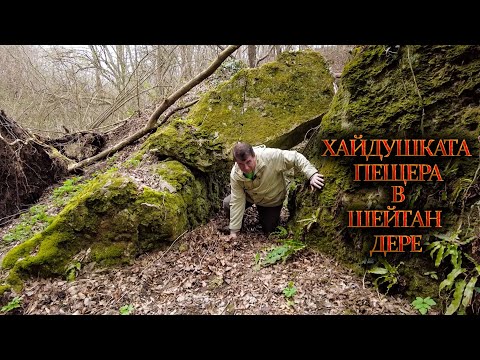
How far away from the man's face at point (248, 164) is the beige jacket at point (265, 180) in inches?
6.6

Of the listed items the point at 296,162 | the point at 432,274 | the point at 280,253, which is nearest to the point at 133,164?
the point at 296,162

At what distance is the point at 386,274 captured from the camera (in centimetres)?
370

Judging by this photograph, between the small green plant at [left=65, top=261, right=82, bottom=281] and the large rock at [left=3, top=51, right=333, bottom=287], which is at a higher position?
the large rock at [left=3, top=51, right=333, bottom=287]

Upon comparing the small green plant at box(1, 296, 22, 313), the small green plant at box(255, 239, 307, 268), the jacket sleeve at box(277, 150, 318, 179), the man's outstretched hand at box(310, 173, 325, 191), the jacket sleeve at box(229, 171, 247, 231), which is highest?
the jacket sleeve at box(277, 150, 318, 179)

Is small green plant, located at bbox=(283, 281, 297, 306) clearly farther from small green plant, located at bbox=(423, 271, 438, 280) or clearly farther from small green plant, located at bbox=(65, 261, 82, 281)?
small green plant, located at bbox=(65, 261, 82, 281)

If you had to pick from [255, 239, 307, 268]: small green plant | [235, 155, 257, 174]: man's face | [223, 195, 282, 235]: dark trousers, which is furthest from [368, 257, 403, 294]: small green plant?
[235, 155, 257, 174]: man's face

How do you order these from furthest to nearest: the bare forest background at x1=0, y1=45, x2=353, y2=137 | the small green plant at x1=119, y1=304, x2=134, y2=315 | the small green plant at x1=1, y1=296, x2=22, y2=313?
1. the bare forest background at x1=0, y1=45, x2=353, y2=137
2. the small green plant at x1=1, y1=296, x2=22, y2=313
3. the small green plant at x1=119, y1=304, x2=134, y2=315

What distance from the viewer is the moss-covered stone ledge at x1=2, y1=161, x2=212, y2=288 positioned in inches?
175

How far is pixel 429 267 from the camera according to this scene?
3.46 meters

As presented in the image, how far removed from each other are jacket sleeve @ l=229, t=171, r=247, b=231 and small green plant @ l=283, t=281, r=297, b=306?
5.35 feet

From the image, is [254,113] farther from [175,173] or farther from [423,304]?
[423,304]

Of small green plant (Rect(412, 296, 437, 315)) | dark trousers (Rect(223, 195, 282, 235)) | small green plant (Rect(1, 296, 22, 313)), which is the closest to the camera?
small green plant (Rect(412, 296, 437, 315))

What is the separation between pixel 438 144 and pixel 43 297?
5.54m

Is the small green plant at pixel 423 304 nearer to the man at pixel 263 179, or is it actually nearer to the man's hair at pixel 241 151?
the man at pixel 263 179
